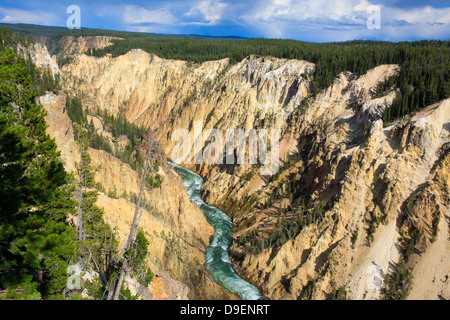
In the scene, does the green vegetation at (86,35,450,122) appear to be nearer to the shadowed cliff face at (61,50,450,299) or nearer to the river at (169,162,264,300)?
the shadowed cliff face at (61,50,450,299)

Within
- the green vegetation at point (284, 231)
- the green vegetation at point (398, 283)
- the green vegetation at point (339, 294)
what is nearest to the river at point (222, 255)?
the green vegetation at point (284, 231)

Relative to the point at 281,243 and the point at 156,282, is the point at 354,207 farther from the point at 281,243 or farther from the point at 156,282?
the point at 156,282

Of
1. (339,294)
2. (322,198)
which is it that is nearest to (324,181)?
(322,198)

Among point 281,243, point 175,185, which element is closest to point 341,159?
point 281,243

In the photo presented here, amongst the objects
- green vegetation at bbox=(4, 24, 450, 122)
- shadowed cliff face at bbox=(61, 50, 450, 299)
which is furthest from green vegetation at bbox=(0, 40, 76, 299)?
green vegetation at bbox=(4, 24, 450, 122)

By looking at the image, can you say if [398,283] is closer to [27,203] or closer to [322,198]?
[322,198]

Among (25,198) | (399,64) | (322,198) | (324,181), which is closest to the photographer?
(25,198)

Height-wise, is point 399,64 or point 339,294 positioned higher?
point 399,64

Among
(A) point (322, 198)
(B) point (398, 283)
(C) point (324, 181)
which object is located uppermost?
(C) point (324, 181)
